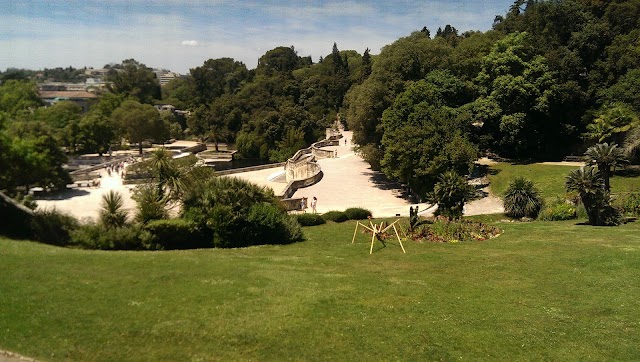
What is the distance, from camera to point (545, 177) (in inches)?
1644

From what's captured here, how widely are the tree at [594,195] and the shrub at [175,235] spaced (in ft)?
61.6

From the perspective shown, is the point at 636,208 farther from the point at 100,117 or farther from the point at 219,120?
the point at 219,120

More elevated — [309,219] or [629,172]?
[629,172]

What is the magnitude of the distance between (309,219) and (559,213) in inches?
593

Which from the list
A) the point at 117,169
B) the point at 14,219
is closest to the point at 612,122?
the point at 14,219

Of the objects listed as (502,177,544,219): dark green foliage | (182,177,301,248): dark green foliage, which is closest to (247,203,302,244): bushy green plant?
(182,177,301,248): dark green foliage

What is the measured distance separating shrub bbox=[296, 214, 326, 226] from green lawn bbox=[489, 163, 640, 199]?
1401 centimetres

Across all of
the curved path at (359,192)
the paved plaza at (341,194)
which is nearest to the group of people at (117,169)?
the paved plaza at (341,194)

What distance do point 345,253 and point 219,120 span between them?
81.1m

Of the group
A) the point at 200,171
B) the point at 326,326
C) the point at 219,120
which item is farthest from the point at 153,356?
the point at 219,120

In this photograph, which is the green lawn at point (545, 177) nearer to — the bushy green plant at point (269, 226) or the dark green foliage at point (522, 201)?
the dark green foliage at point (522, 201)

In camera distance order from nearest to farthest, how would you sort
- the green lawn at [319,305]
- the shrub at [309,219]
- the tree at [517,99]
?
the green lawn at [319,305]
the shrub at [309,219]
the tree at [517,99]

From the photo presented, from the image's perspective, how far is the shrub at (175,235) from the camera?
22.9m

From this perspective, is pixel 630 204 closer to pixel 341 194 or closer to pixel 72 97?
pixel 341 194
